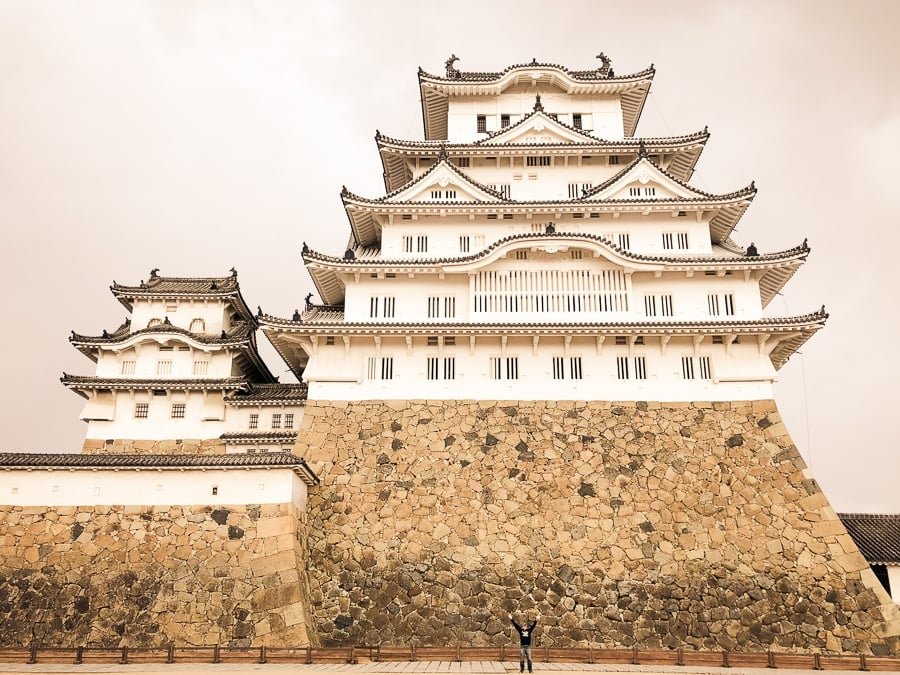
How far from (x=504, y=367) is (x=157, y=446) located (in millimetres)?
13418

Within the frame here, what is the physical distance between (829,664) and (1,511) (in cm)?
2242

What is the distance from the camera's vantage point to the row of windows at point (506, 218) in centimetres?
2656

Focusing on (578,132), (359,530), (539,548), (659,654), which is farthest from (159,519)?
(578,132)

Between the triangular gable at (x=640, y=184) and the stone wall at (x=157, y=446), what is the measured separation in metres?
16.9

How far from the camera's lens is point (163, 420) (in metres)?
27.3

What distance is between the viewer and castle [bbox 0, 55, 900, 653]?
1952 cm

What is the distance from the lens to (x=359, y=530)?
70.7 ft

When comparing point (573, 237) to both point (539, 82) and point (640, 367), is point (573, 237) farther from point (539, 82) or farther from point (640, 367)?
point (539, 82)

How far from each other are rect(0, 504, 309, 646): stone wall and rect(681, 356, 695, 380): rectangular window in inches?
523

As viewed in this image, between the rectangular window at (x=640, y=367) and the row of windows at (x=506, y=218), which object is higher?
the row of windows at (x=506, y=218)

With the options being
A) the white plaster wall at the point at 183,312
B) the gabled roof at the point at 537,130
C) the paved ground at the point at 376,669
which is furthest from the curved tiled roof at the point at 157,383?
the gabled roof at the point at 537,130

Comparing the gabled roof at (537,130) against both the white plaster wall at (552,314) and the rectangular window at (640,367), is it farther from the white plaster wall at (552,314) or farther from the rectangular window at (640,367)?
the rectangular window at (640,367)

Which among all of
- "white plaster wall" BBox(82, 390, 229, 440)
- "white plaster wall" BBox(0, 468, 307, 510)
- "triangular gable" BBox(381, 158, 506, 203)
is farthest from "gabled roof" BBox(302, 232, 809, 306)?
"white plaster wall" BBox(0, 468, 307, 510)

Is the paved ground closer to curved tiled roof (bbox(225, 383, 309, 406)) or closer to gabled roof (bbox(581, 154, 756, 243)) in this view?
curved tiled roof (bbox(225, 383, 309, 406))
